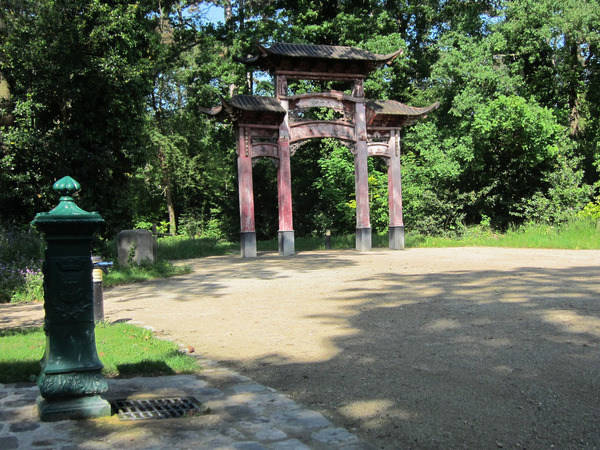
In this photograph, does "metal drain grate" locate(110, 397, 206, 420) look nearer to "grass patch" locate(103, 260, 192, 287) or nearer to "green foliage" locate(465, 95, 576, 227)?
"grass patch" locate(103, 260, 192, 287)

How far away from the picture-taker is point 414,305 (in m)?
8.02

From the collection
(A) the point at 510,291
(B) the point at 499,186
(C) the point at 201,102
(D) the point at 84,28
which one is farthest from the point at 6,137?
(B) the point at 499,186

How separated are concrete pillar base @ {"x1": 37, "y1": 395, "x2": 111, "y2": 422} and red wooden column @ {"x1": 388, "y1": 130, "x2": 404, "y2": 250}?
17707mm

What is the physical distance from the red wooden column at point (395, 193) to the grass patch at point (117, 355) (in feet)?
49.7

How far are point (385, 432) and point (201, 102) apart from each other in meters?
23.6

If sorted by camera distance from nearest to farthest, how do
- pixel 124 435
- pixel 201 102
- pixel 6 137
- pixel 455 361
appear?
pixel 124 435, pixel 455 361, pixel 6 137, pixel 201 102

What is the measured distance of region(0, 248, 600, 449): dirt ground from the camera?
3.60m

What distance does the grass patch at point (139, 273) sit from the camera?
12219 millimetres

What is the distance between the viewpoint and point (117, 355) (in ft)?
17.4

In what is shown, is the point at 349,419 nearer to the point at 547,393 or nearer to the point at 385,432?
the point at 385,432

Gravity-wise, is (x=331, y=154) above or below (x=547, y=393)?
above

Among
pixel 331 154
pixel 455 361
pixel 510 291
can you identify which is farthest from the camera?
pixel 331 154

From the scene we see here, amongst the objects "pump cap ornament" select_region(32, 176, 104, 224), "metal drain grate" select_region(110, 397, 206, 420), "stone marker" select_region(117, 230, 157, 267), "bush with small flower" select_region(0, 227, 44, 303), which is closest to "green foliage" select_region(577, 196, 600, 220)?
"stone marker" select_region(117, 230, 157, 267)

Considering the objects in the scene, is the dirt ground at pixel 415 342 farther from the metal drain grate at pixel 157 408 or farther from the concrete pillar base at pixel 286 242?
the concrete pillar base at pixel 286 242
